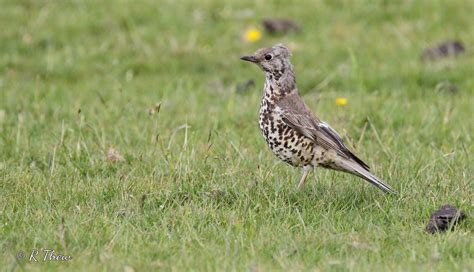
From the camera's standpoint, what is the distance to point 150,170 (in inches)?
285

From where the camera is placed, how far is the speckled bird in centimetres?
670

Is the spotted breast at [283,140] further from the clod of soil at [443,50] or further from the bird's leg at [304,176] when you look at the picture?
the clod of soil at [443,50]

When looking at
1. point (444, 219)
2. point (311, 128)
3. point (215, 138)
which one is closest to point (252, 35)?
point (215, 138)

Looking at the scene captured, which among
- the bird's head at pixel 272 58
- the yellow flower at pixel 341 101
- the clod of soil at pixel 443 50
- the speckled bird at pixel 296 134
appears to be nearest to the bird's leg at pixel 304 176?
the speckled bird at pixel 296 134

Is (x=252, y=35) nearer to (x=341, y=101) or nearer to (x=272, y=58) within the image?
(x=341, y=101)

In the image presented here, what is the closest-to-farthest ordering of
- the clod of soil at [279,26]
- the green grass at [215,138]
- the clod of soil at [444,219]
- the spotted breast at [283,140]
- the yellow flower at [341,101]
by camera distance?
the green grass at [215,138], the clod of soil at [444,219], the spotted breast at [283,140], the yellow flower at [341,101], the clod of soil at [279,26]

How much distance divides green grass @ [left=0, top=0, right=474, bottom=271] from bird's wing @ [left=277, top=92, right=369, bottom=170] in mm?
289

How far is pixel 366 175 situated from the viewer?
21.6ft

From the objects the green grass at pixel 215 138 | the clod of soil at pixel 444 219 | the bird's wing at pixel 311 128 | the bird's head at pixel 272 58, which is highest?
the bird's head at pixel 272 58

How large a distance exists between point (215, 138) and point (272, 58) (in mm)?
1333

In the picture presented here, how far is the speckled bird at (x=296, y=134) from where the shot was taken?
22.0ft

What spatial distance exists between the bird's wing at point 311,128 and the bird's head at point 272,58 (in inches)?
10.5

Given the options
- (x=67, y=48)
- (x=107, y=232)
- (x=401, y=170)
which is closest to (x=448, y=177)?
(x=401, y=170)

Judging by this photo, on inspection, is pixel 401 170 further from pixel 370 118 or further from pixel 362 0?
pixel 362 0
